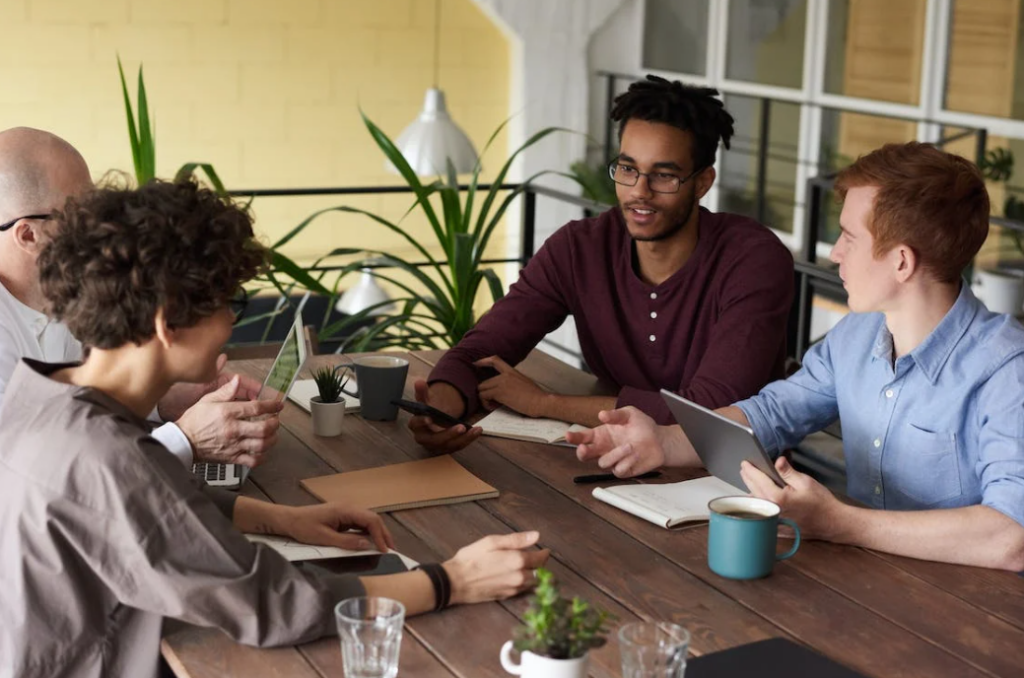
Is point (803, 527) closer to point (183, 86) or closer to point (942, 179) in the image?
point (942, 179)

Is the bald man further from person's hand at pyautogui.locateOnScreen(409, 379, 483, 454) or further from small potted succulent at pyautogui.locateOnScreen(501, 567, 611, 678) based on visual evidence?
small potted succulent at pyautogui.locateOnScreen(501, 567, 611, 678)

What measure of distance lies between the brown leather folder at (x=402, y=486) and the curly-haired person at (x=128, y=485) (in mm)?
366

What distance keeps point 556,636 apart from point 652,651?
0.37ft

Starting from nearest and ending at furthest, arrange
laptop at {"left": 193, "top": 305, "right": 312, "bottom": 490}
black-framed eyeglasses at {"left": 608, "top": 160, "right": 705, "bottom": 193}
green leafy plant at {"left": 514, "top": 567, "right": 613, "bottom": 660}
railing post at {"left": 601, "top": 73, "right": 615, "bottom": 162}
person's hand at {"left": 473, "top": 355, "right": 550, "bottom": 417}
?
1. green leafy plant at {"left": 514, "top": 567, "right": 613, "bottom": 660}
2. laptop at {"left": 193, "top": 305, "right": 312, "bottom": 490}
3. person's hand at {"left": 473, "top": 355, "right": 550, "bottom": 417}
4. black-framed eyeglasses at {"left": 608, "top": 160, "right": 705, "bottom": 193}
5. railing post at {"left": 601, "top": 73, "right": 615, "bottom": 162}

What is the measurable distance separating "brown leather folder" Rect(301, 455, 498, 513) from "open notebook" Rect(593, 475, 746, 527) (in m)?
0.19

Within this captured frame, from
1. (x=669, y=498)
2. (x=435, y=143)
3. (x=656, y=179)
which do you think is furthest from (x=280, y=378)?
(x=435, y=143)

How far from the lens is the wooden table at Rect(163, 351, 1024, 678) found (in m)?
1.45

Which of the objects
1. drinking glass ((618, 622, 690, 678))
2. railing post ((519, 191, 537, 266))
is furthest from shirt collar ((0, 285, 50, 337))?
railing post ((519, 191, 537, 266))

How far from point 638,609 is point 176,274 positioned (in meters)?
0.67

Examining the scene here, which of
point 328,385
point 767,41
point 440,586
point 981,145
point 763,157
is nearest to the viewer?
point 440,586

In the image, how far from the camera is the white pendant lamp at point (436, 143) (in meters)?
4.52

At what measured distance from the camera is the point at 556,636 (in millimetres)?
1272

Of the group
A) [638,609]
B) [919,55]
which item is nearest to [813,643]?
[638,609]

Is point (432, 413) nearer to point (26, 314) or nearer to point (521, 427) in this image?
point (521, 427)
